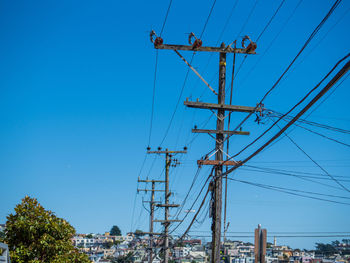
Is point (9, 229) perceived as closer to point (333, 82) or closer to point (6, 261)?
point (6, 261)

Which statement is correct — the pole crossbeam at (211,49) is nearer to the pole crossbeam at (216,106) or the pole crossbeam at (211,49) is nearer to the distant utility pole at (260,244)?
the pole crossbeam at (216,106)

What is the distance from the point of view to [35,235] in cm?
2034

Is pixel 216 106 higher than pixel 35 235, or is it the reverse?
pixel 216 106

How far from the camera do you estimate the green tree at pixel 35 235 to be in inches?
781

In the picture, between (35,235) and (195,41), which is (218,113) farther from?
(35,235)

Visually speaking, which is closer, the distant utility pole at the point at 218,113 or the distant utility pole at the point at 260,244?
the distant utility pole at the point at 260,244

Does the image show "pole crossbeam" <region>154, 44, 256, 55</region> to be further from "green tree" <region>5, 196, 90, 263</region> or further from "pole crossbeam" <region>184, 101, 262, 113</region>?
"green tree" <region>5, 196, 90, 263</region>

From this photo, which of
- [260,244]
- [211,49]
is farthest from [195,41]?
[260,244]

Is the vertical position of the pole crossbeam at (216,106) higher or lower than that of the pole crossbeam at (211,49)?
lower

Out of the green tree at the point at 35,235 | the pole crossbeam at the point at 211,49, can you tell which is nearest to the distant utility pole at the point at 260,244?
the pole crossbeam at the point at 211,49

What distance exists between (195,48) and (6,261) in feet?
33.5

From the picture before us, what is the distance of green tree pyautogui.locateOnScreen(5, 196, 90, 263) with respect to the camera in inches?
781

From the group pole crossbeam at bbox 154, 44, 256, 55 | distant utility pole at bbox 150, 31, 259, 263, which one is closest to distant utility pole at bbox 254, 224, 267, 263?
distant utility pole at bbox 150, 31, 259, 263

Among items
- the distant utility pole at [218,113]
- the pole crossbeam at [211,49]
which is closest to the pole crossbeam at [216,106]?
the distant utility pole at [218,113]
